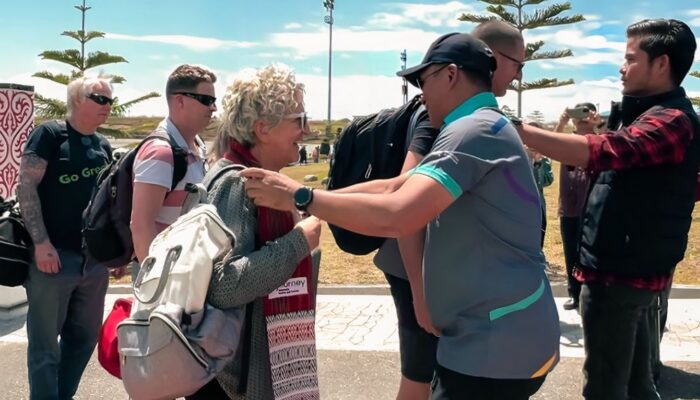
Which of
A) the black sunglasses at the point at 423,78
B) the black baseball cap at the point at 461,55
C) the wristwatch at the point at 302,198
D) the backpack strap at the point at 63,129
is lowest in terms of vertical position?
the wristwatch at the point at 302,198

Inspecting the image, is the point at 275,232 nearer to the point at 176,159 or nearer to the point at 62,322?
the point at 176,159

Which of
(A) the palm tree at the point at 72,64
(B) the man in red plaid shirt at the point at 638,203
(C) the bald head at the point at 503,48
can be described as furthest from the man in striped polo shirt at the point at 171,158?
(A) the palm tree at the point at 72,64

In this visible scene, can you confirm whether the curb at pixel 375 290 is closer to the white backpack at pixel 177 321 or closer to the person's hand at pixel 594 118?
the person's hand at pixel 594 118

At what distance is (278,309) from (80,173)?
2.24 meters

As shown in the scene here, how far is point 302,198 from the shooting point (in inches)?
78.6

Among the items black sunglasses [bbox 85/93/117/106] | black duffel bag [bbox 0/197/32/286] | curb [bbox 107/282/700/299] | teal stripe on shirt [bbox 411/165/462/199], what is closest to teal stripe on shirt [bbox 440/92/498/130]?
teal stripe on shirt [bbox 411/165/462/199]

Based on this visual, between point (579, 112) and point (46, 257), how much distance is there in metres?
3.15

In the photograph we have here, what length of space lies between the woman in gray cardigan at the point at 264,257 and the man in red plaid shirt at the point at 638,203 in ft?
4.01

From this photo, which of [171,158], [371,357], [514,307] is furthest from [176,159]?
[371,357]

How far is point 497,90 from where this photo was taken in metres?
2.77

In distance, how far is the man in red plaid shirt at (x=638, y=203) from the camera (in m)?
2.77

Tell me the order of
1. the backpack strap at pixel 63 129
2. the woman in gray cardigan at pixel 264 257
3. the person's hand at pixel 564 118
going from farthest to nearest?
the backpack strap at pixel 63 129 → the person's hand at pixel 564 118 → the woman in gray cardigan at pixel 264 257

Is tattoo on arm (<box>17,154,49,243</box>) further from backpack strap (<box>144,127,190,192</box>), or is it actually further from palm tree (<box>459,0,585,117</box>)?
palm tree (<box>459,0,585,117</box>)

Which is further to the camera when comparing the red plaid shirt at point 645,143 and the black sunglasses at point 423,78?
the red plaid shirt at point 645,143
